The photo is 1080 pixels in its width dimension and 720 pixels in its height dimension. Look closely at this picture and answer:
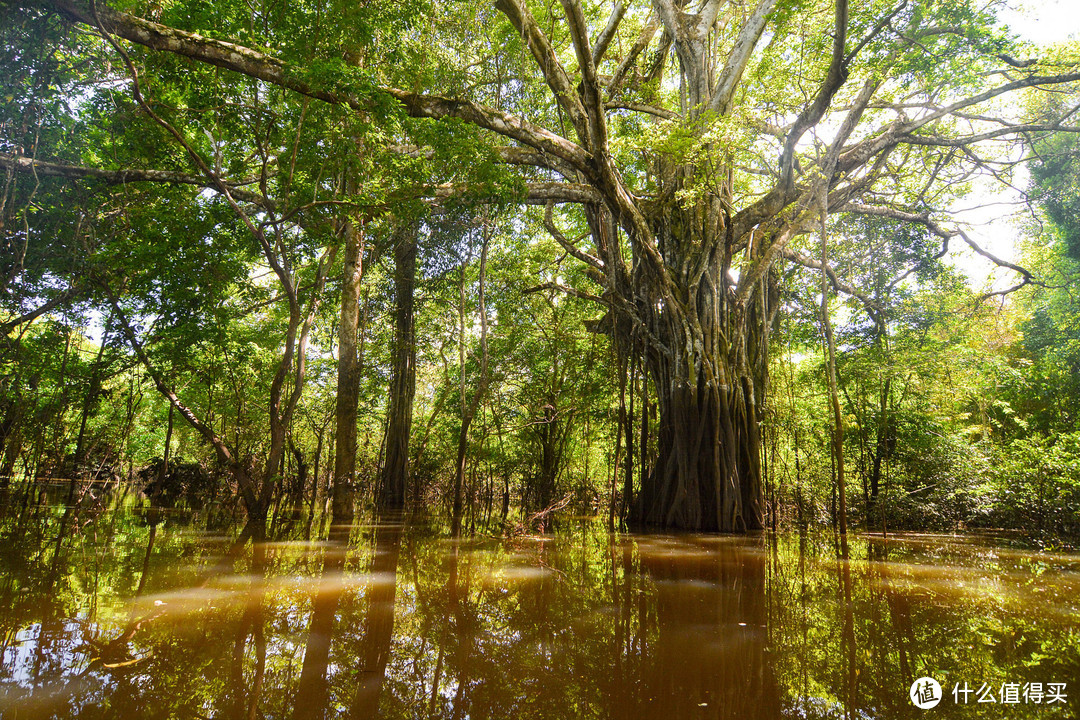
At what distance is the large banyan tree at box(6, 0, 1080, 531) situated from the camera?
19.0 feet

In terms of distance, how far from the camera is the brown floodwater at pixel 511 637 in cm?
166

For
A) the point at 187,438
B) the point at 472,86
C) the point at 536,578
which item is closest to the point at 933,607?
the point at 536,578

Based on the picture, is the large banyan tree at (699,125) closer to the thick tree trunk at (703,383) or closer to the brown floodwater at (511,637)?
the thick tree trunk at (703,383)

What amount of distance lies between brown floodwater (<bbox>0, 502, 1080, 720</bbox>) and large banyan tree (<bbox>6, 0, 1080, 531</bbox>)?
4.06 m

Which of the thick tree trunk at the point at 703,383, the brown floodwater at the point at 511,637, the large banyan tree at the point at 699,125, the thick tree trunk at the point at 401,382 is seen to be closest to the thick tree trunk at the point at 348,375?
the thick tree trunk at the point at 401,382

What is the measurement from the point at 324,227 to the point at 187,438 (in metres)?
13.0

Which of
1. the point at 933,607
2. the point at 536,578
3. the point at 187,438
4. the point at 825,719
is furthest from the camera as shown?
the point at 187,438

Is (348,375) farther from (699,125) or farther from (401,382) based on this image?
(699,125)

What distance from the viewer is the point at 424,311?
38.2ft

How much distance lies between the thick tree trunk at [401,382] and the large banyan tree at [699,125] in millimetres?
2847

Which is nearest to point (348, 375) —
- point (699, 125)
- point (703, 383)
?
point (703, 383)

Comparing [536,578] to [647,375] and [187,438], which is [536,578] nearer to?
[647,375]

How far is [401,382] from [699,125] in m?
7.14

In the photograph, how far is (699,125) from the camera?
7086mm
